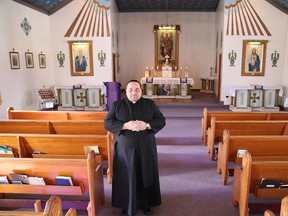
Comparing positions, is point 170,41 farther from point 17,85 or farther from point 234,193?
point 234,193

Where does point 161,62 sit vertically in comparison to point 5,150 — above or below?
above

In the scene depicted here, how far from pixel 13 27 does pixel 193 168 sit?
7026 mm

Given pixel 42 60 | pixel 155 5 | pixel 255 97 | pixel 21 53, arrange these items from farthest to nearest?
pixel 155 5 < pixel 42 60 < pixel 255 97 < pixel 21 53

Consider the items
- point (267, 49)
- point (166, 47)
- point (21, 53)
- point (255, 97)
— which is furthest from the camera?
point (166, 47)

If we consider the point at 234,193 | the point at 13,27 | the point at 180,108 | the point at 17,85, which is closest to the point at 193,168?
the point at 234,193

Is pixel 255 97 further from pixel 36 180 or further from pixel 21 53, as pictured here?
pixel 36 180

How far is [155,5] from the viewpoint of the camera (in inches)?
499

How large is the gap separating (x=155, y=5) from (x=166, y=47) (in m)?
2.03

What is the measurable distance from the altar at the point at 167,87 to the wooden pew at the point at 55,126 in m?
6.56

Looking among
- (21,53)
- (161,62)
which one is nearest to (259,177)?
(21,53)

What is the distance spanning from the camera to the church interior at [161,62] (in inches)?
250

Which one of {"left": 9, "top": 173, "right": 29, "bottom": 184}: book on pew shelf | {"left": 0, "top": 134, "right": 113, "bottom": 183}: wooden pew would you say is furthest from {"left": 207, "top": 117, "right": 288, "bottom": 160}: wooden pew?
{"left": 9, "top": 173, "right": 29, "bottom": 184}: book on pew shelf

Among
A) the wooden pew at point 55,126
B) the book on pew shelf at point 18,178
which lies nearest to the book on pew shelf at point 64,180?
the book on pew shelf at point 18,178

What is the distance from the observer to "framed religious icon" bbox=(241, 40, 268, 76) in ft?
34.0
